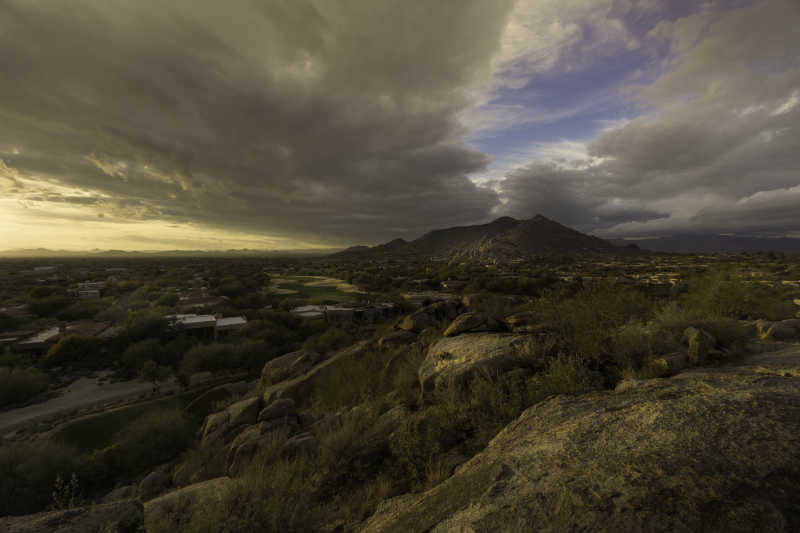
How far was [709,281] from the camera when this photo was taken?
33.7 feet

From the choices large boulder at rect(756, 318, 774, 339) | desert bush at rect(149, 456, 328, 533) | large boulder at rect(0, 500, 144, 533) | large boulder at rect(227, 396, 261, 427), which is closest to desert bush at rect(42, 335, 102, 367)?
large boulder at rect(227, 396, 261, 427)

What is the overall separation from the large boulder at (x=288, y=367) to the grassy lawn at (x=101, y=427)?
18.4 feet

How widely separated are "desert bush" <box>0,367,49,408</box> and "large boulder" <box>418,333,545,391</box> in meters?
25.0

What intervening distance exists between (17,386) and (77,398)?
10.5ft

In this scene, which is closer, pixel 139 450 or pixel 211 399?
pixel 139 450

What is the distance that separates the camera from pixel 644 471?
94.8 inches

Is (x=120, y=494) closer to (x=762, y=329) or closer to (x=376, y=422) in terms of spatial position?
(x=376, y=422)

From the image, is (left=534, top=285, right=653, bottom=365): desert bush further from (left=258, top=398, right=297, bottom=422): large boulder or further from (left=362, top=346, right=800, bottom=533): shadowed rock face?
(left=258, top=398, right=297, bottom=422): large boulder

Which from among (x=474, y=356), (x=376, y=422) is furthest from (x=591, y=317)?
(x=376, y=422)

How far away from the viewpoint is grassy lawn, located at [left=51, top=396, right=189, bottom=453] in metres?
12.1

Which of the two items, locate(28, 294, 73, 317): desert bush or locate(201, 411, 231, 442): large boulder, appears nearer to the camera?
locate(201, 411, 231, 442): large boulder

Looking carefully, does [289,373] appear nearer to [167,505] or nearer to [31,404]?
[167,505]

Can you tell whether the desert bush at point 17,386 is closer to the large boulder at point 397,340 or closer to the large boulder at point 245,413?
the large boulder at point 245,413

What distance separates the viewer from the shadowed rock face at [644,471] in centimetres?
205
